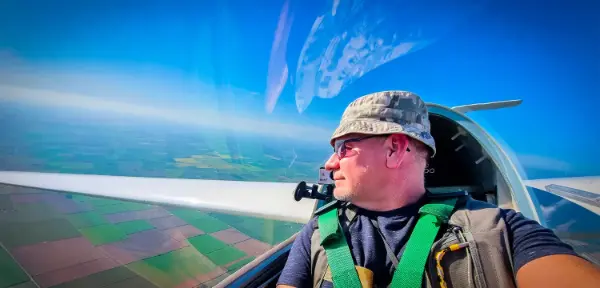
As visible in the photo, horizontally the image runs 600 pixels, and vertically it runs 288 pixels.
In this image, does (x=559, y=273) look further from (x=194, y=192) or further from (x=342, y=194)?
(x=194, y=192)

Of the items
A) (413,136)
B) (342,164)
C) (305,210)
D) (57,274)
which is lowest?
(57,274)

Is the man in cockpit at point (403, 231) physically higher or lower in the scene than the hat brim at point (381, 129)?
lower

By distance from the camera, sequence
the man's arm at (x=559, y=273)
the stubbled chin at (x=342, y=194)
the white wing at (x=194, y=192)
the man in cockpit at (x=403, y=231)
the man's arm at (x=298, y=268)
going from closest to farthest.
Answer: the man's arm at (x=559, y=273)
the man in cockpit at (x=403, y=231)
the man's arm at (x=298, y=268)
the stubbled chin at (x=342, y=194)
the white wing at (x=194, y=192)

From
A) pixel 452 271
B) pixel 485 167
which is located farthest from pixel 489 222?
pixel 485 167

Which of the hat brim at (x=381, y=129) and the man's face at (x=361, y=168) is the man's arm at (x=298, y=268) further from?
the hat brim at (x=381, y=129)

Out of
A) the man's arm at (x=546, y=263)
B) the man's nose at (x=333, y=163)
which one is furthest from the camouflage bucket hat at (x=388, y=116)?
the man's arm at (x=546, y=263)

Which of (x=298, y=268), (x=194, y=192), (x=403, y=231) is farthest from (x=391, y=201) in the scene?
(x=194, y=192)

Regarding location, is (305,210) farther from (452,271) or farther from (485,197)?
(452,271)
